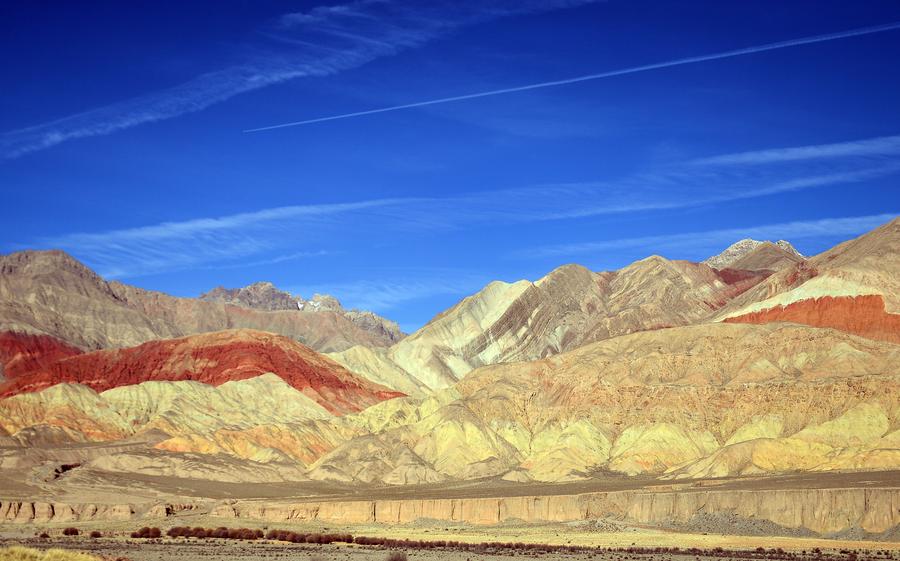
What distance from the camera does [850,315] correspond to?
18750cm

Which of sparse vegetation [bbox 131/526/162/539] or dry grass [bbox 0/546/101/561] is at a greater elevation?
sparse vegetation [bbox 131/526/162/539]

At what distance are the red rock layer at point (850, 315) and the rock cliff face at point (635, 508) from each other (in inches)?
3843

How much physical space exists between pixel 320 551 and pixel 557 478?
59888mm

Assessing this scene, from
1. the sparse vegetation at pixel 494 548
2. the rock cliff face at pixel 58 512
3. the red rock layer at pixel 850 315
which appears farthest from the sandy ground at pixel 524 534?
the red rock layer at pixel 850 315

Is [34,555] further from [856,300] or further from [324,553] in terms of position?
[856,300]

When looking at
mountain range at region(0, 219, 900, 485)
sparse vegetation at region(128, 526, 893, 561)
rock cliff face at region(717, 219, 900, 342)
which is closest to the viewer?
sparse vegetation at region(128, 526, 893, 561)

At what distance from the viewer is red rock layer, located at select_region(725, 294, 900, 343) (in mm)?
182250

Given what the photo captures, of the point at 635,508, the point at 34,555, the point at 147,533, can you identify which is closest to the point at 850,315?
the point at 635,508

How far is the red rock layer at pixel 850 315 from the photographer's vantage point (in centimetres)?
18225

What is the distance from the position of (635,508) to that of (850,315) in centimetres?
10543

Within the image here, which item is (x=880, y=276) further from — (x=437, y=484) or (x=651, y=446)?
(x=437, y=484)

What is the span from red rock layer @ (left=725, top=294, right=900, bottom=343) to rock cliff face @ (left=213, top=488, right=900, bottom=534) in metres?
97.6

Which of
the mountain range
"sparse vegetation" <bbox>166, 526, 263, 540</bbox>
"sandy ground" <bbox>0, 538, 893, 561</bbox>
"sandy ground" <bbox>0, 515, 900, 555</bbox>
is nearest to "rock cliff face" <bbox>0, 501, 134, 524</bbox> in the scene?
"sandy ground" <bbox>0, 515, 900, 555</bbox>

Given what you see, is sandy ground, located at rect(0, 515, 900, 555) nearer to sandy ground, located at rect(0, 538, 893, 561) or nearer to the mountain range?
sandy ground, located at rect(0, 538, 893, 561)
